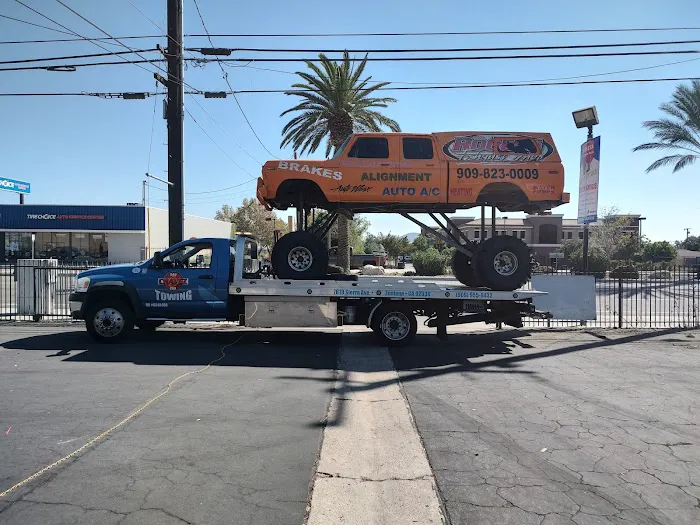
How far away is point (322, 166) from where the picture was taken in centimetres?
927

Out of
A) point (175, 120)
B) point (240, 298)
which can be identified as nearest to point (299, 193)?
point (240, 298)

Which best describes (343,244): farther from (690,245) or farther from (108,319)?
(690,245)

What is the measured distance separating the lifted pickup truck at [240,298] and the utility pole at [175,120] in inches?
142

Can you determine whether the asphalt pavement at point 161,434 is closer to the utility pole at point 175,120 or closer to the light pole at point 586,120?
the utility pole at point 175,120

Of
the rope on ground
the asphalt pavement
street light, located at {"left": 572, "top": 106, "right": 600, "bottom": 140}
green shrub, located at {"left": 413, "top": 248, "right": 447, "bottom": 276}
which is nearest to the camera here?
the asphalt pavement

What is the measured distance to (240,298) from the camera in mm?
9547

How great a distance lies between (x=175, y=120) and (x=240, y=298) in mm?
6197

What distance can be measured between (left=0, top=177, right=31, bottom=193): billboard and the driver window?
5067 cm

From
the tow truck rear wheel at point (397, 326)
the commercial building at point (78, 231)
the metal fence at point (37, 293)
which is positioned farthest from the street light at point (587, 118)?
the commercial building at point (78, 231)

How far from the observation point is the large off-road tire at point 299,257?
951 centimetres

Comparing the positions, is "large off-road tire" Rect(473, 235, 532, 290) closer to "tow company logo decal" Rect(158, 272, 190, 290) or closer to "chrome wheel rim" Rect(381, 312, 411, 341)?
"chrome wheel rim" Rect(381, 312, 411, 341)

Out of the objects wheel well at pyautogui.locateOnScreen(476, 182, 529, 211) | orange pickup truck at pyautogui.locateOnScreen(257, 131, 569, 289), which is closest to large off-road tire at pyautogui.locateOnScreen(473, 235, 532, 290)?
wheel well at pyautogui.locateOnScreen(476, 182, 529, 211)

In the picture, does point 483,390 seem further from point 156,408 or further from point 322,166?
point 322,166

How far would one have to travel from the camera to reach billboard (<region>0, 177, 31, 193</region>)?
4942 centimetres
